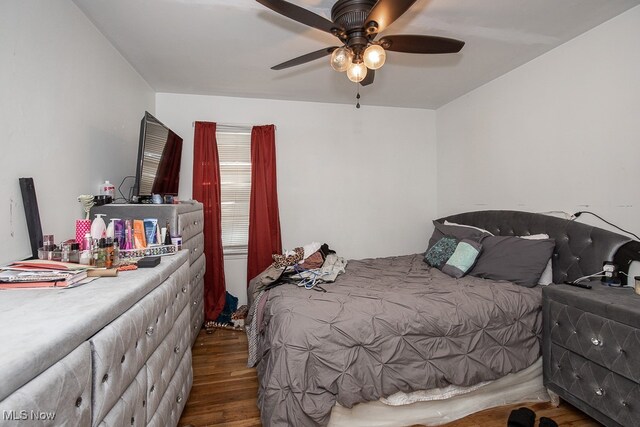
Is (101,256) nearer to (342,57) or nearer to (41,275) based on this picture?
(41,275)

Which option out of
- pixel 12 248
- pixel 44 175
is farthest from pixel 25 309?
pixel 44 175

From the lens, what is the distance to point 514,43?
2379mm

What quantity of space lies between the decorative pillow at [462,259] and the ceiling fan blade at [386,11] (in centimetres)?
192

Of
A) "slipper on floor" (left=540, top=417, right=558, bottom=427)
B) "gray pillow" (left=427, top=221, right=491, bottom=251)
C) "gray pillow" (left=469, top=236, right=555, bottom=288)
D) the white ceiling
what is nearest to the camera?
"slipper on floor" (left=540, top=417, right=558, bottom=427)

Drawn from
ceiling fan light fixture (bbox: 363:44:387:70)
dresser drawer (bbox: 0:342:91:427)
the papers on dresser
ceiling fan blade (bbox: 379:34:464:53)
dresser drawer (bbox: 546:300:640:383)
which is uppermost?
ceiling fan blade (bbox: 379:34:464:53)

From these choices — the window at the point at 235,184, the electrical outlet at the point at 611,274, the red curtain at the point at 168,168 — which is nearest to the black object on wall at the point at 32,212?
the red curtain at the point at 168,168

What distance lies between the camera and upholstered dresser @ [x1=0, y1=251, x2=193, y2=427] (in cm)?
58

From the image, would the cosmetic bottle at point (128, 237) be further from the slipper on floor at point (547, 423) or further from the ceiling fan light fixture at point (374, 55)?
the slipper on floor at point (547, 423)

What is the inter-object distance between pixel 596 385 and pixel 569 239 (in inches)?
42.0

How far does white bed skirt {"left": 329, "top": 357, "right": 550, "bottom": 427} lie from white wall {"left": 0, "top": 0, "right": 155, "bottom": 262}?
1909 millimetres

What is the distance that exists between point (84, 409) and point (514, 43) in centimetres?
327

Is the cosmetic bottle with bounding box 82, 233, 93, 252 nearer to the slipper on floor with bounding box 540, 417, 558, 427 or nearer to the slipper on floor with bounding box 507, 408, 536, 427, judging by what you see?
the slipper on floor with bounding box 507, 408, 536, 427

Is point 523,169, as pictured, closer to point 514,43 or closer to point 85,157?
point 514,43
